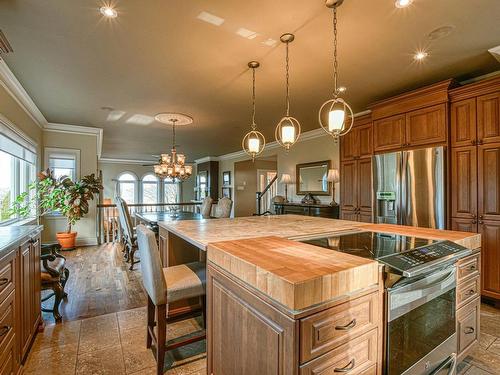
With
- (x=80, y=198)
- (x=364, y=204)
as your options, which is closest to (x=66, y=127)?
(x=80, y=198)

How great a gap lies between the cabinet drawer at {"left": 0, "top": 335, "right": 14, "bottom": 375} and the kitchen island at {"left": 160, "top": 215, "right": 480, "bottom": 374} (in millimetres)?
1052

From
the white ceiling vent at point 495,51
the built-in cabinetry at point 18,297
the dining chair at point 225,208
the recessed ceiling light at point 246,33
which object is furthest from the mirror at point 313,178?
the built-in cabinetry at point 18,297

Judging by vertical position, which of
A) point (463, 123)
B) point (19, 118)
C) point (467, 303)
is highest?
point (19, 118)

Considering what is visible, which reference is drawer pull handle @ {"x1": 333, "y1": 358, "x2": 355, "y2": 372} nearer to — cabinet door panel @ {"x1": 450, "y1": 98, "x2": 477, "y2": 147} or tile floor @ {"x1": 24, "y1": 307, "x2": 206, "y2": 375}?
tile floor @ {"x1": 24, "y1": 307, "x2": 206, "y2": 375}

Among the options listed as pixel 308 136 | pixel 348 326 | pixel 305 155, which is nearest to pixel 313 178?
pixel 305 155

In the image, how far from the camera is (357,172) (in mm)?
4113

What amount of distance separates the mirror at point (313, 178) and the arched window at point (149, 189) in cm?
784

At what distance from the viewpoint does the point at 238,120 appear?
4973 mm

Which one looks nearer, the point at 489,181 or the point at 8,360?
the point at 8,360

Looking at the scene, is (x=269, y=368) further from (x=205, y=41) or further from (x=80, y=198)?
(x=80, y=198)

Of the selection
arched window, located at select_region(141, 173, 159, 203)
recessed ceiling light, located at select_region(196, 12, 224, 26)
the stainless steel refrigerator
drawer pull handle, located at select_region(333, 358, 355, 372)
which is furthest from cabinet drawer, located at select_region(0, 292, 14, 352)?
arched window, located at select_region(141, 173, 159, 203)

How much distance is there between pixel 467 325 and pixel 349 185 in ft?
8.98

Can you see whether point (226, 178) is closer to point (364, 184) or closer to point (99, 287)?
point (364, 184)

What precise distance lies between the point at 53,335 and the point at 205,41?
2.86 m
